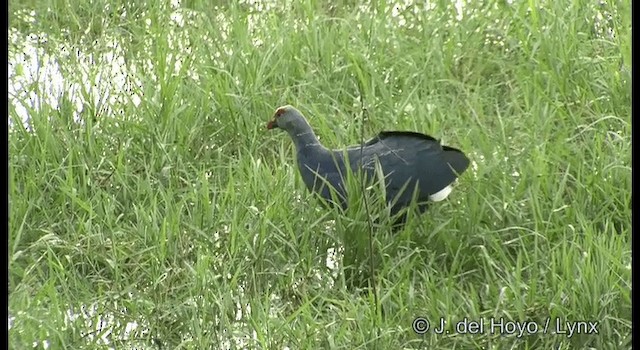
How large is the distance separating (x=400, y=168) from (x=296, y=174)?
0.46m

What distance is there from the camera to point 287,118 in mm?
5527

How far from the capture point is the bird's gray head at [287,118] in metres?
5.50

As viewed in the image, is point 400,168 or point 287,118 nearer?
point 400,168

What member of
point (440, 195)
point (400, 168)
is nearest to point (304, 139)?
point (400, 168)

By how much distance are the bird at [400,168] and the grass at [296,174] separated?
0.09 meters

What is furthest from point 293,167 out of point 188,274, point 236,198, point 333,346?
point 333,346

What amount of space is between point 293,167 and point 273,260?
1.83 feet

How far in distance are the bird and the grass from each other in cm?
9

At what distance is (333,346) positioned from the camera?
4.65 m

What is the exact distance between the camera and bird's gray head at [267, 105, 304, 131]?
5504 mm

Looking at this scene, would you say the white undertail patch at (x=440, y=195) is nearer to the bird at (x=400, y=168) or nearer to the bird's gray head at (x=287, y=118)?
the bird at (x=400, y=168)

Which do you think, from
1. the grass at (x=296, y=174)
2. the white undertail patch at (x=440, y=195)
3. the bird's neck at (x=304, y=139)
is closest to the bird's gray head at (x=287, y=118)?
the bird's neck at (x=304, y=139)

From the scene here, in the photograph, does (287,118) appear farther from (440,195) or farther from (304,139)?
(440,195)

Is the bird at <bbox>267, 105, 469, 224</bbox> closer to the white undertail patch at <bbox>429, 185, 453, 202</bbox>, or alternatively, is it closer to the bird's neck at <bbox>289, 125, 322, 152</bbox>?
the white undertail patch at <bbox>429, 185, 453, 202</bbox>
